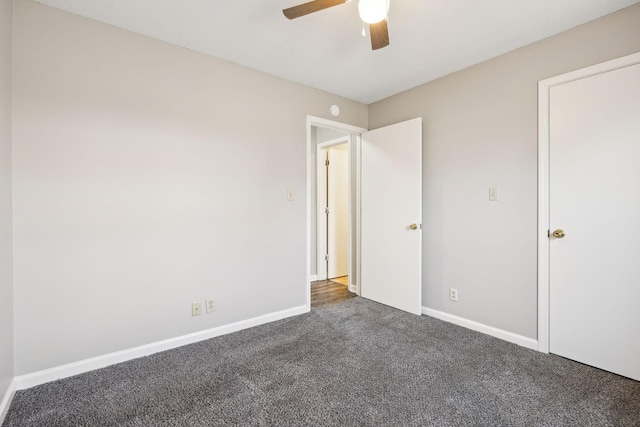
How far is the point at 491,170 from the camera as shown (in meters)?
2.57

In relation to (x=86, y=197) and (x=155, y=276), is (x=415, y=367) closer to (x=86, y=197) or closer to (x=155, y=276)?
(x=155, y=276)

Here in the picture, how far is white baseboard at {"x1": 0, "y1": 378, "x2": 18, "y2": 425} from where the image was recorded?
1.56m

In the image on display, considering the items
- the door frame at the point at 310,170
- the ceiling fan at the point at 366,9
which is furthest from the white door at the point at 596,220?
the door frame at the point at 310,170

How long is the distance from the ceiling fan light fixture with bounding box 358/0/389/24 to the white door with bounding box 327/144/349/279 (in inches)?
118

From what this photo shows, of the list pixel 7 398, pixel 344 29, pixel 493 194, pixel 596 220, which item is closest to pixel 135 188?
pixel 7 398

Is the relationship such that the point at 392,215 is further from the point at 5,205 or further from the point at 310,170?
the point at 5,205

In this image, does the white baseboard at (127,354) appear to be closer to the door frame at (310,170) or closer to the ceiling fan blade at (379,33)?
the door frame at (310,170)

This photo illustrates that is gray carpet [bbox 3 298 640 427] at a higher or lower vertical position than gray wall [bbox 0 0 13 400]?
lower

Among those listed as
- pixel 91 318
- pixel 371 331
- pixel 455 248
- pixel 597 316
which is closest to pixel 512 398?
pixel 597 316

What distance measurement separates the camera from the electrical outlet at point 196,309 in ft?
8.02

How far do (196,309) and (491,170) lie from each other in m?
2.76

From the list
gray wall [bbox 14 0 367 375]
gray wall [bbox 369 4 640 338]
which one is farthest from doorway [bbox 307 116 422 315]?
gray wall [bbox 14 0 367 375]

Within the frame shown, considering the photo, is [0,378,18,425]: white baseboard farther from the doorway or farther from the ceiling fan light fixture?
the ceiling fan light fixture

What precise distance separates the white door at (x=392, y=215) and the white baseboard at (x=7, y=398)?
3.00 metres
